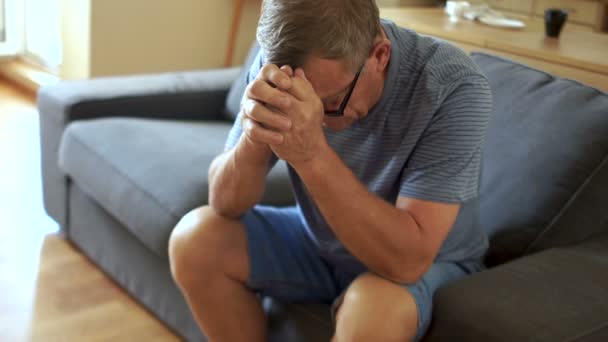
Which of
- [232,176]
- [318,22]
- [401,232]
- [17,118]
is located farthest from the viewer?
[17,118]

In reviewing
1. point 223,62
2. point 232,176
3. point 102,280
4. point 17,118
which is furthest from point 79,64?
point 232,176

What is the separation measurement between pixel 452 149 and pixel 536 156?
39 centimetres

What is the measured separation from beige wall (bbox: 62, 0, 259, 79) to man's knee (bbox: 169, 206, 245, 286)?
→ 6.93 ft

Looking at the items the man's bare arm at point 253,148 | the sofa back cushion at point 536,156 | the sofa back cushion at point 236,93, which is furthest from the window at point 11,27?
the sofa back cushion at point 536,156

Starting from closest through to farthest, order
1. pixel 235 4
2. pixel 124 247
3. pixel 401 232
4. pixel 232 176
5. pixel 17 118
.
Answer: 1. pixel 401 232
2. pixel 232 176
3. pixel 124 247
4. pixel 17 118
5. pixel 235 4

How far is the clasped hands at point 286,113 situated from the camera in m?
1.19

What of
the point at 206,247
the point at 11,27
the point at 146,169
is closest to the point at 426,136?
the point at 206,247

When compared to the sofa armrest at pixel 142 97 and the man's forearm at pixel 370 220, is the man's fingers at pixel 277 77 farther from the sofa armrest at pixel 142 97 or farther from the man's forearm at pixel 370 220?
the sofa armrest at pixel 142 97

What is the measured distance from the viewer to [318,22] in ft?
3.80

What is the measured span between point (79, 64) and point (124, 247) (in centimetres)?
167

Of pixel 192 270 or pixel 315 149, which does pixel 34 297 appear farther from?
pixel 315 149

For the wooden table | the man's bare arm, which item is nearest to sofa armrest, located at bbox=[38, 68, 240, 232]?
the wooden table

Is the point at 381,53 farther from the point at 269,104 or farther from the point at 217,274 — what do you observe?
the point at 217,274

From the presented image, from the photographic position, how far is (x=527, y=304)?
1.23 m
